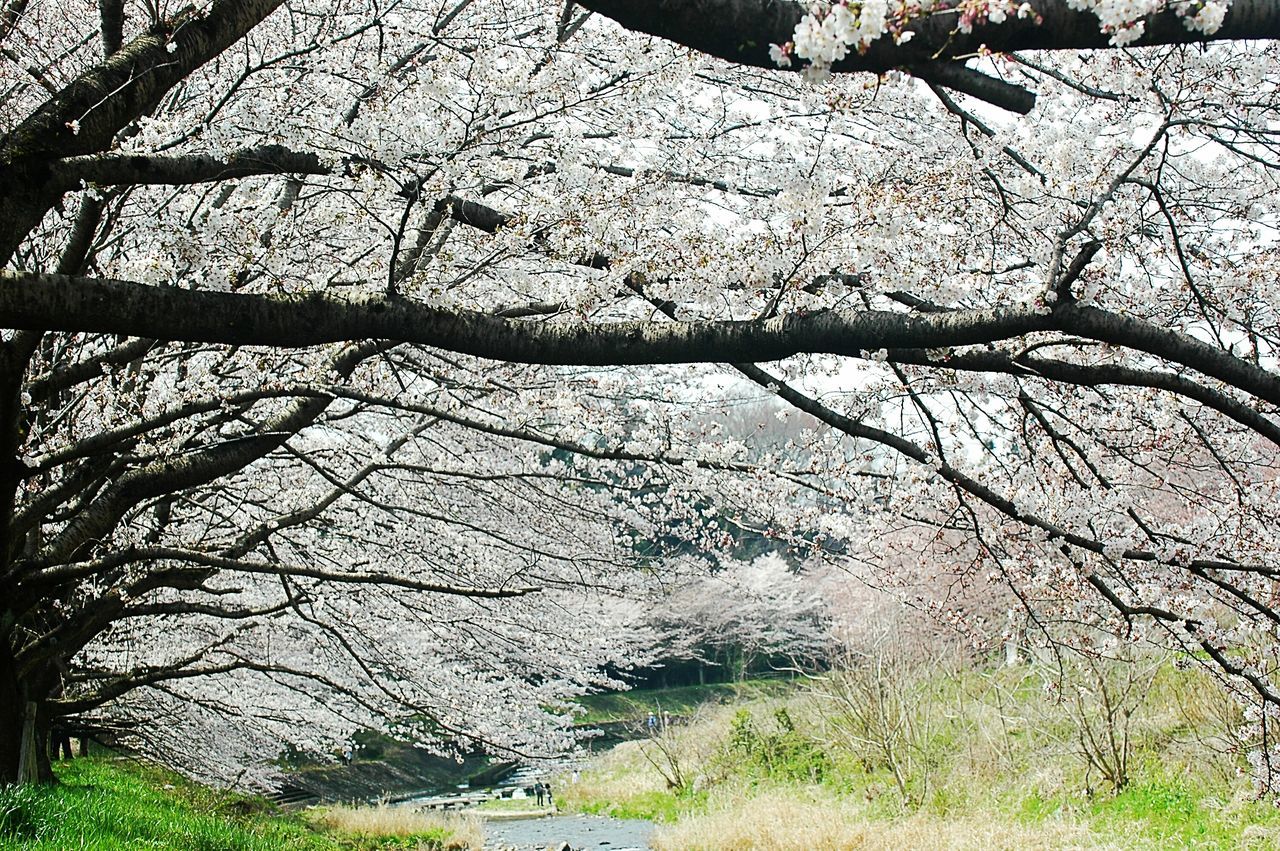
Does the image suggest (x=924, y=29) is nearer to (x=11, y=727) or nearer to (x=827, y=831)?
(x=11, y=727)

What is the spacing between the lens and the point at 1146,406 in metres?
4.78

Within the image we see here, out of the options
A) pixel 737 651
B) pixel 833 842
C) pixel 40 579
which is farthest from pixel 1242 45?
pixel 737 651

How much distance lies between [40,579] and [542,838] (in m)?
12.2

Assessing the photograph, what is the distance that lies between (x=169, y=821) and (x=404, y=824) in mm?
8602

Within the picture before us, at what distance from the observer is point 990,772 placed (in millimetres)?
12984

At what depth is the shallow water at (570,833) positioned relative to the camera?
14.5 metres

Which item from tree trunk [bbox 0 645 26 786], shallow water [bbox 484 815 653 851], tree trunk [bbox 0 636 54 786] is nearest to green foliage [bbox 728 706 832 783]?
shallow water [bbox 484 815 653 851]

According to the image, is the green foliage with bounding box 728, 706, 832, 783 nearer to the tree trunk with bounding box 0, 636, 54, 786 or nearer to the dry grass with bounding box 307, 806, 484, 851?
the dry grass with bounding box 307, 806, 484, 851

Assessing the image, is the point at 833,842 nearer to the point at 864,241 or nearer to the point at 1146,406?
the point at 1146,406

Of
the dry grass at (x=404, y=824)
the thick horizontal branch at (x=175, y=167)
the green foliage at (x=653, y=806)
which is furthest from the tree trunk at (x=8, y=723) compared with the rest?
the green foliage at (x=653, y=806)

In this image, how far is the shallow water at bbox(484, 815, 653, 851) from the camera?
14500 mm

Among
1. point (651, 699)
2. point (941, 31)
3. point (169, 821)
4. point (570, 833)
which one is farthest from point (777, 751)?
point (941, 31)

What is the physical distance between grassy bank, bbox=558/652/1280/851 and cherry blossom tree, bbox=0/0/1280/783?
4.37m

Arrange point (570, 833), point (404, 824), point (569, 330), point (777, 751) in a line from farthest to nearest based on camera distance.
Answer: point (777, 751) → point (570, 833) → point (404, 824) → point (569, 330)
